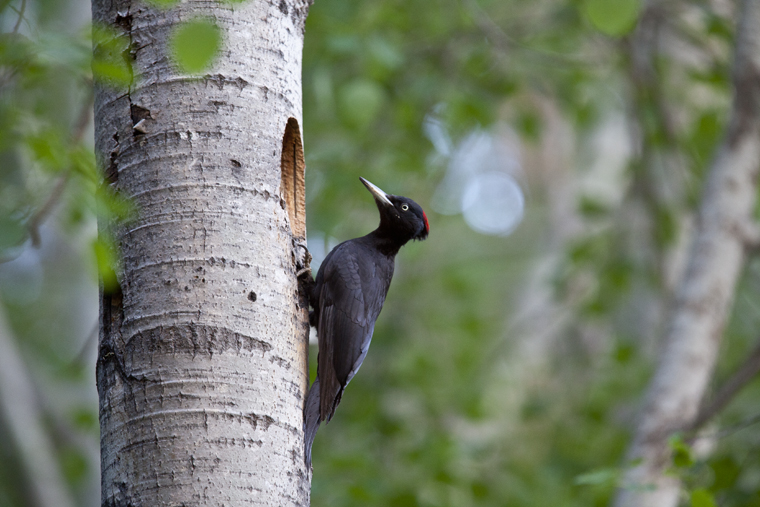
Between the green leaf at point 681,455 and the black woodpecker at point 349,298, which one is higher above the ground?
the black woodpecker at point 349,298

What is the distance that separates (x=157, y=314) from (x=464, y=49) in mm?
4003

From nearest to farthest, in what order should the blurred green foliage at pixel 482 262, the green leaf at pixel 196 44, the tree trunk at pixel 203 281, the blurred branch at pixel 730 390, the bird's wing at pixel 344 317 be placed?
the green leaf at pixel 196 44
the tree trunk at pixel 203 281
the bird's wing at pixel 344 317
the blurred branch at pixel 730 390
the blurred green foliage at pixel 482 262

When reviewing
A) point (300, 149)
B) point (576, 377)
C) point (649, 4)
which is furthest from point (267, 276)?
point (576, 377)

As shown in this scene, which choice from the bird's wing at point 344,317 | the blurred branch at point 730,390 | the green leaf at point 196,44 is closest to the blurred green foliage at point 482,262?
the blurred branch at point 730,390

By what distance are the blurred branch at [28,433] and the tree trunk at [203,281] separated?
9.59ft

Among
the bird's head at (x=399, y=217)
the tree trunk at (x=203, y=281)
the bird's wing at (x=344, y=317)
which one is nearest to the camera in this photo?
the tree trunk at (x=203, y=281)

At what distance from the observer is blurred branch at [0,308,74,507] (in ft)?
14.2

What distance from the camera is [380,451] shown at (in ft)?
16.4

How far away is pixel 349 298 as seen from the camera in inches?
121

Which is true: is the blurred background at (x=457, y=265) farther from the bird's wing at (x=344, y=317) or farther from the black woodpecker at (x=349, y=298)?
the bird's wing at (x=344, y=317)

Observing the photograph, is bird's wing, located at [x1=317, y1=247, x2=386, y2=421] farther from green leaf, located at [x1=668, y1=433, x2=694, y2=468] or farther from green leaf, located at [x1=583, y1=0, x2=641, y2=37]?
green leaf, located at [x1=583, y1=0, x2=641, y2=37]

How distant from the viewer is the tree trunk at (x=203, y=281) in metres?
1.74

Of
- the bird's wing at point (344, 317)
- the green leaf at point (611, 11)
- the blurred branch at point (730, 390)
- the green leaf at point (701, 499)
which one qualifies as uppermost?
the green leaf at point (611, 11)

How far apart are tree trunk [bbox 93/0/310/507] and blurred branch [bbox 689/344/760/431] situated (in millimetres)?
1894
